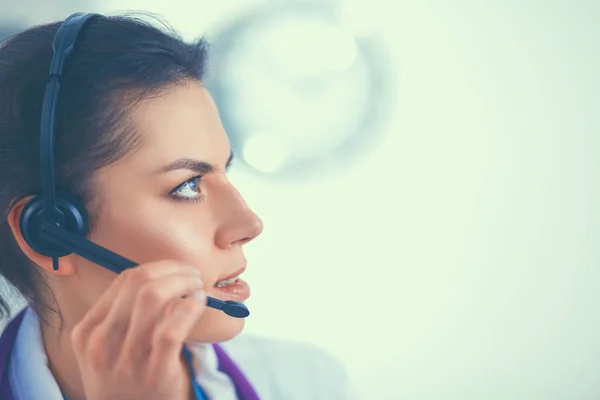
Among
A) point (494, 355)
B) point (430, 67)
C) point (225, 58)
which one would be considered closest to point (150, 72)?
point (225, 58)

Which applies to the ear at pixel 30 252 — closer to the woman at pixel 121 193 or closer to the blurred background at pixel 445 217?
the woman at pixel 121 193

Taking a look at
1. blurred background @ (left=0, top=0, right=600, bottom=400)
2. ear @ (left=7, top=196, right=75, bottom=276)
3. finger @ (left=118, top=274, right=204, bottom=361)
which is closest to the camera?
finger @ (left=118, top=274, right=204, bottom=361)

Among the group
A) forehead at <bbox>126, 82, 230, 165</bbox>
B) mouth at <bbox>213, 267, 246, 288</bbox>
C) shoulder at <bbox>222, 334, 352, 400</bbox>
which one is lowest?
shoulder at <bbox>222, 334, 352, 400</bbox>

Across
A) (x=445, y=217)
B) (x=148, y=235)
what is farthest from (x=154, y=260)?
(x=445, y=217)

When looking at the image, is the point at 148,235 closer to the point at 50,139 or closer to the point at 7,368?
the point at 50,139

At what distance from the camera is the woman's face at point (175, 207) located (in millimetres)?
688

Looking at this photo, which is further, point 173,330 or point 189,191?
point 189,191

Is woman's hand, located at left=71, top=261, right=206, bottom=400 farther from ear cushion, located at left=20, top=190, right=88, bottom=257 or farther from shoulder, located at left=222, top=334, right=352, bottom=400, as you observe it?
shoulder, located at left=222, top=334, right=352, bottom=400

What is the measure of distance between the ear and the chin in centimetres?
17

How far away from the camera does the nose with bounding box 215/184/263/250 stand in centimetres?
72

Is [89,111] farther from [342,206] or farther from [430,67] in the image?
[430,67]

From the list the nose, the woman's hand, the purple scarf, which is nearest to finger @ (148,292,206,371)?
the woman's hand

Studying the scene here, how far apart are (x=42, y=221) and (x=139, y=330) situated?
163 mm

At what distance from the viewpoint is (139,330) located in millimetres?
604
